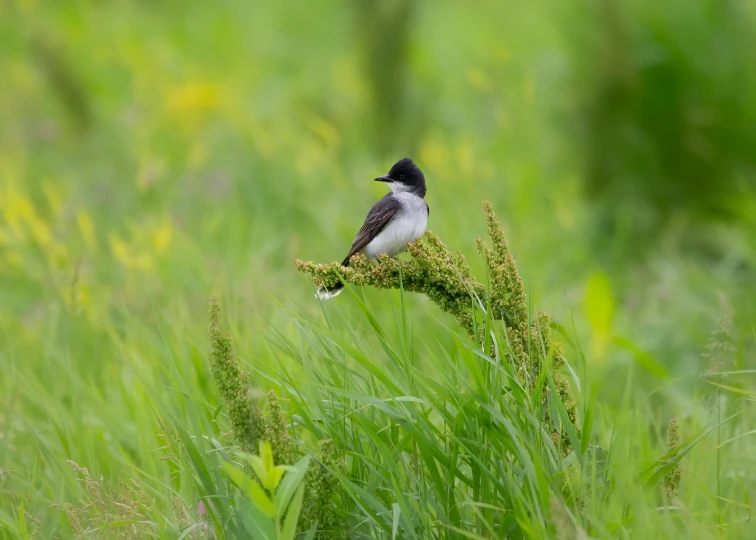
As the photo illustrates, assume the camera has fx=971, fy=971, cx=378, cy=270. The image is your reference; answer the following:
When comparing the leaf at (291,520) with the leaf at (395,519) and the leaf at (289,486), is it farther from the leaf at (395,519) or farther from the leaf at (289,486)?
the leaf at (395,519)

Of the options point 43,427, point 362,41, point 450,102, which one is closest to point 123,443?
point 43,427

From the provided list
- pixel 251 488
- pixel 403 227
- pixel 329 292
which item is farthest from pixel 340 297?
pixel 251 488

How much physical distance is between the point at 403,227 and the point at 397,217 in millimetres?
79

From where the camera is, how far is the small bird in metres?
4.26

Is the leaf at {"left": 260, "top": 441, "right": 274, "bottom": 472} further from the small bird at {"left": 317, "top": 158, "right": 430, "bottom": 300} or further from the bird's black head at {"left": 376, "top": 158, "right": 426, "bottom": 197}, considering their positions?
the bird's black head at {"left": 376, "top": 158, "right": 426, "bottom": 197}

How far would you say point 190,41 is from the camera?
12.9m

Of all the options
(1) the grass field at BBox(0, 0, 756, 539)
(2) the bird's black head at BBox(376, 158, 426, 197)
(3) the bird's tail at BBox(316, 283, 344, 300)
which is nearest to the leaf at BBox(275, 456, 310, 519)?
(1) the grass field at BBox(0, 0, 756, 539)

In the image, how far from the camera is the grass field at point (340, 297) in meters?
2.97

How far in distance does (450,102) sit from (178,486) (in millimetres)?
7413

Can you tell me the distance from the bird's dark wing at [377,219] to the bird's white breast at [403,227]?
0.02 meters

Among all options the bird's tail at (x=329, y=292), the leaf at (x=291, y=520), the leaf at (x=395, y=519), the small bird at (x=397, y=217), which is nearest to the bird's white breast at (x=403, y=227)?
the small bird at (x=397, y=217)

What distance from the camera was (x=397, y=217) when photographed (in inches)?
169

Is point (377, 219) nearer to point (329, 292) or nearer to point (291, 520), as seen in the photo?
point (329, 292)

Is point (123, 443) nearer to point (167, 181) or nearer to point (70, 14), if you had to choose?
point (167, 181)
